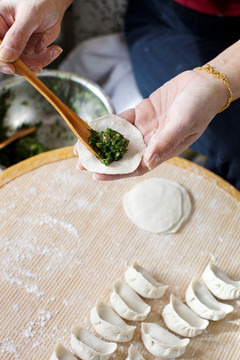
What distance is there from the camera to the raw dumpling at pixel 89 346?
1.12 m

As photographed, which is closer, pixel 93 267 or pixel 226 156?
pixel 93 267

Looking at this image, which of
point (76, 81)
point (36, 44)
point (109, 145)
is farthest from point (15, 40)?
point (76, 81)

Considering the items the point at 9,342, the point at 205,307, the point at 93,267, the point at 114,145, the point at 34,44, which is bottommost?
the point at 205,307

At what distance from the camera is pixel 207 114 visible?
122 cm

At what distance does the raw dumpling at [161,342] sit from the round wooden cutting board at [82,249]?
35mm

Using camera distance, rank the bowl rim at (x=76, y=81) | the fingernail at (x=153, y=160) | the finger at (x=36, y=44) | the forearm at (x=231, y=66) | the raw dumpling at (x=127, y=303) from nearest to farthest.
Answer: the fingernail at (x=153, y=160)
the raw dumpling at (x=127, y=303)
the forearm at (x=231, y=66)
the finger at (x=36, y=44)
the bowl rim at (x=76, y=81)

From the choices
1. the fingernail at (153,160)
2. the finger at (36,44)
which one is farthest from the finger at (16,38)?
the fingernail at (153,160)

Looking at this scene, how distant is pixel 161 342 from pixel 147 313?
0.09 m

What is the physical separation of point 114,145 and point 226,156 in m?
0.61

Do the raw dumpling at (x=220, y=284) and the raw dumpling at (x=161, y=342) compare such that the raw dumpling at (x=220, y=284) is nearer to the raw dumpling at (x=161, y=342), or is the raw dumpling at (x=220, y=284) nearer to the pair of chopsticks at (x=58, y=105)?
the raw dumpling at (x=161, y=342)

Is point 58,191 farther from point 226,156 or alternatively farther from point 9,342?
point 226,156

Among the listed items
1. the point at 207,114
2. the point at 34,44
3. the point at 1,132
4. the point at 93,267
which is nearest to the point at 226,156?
the point at 207,114

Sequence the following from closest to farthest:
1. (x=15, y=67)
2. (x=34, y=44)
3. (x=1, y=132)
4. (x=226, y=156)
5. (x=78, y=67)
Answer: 1. (x=15, y=67)
2. (x=34, y=44)
3. (x=226, y=156)
4. (x=1, y=132)
5. (x=78, y=67)

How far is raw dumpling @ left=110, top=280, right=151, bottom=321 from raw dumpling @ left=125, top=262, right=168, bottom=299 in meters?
0.02
